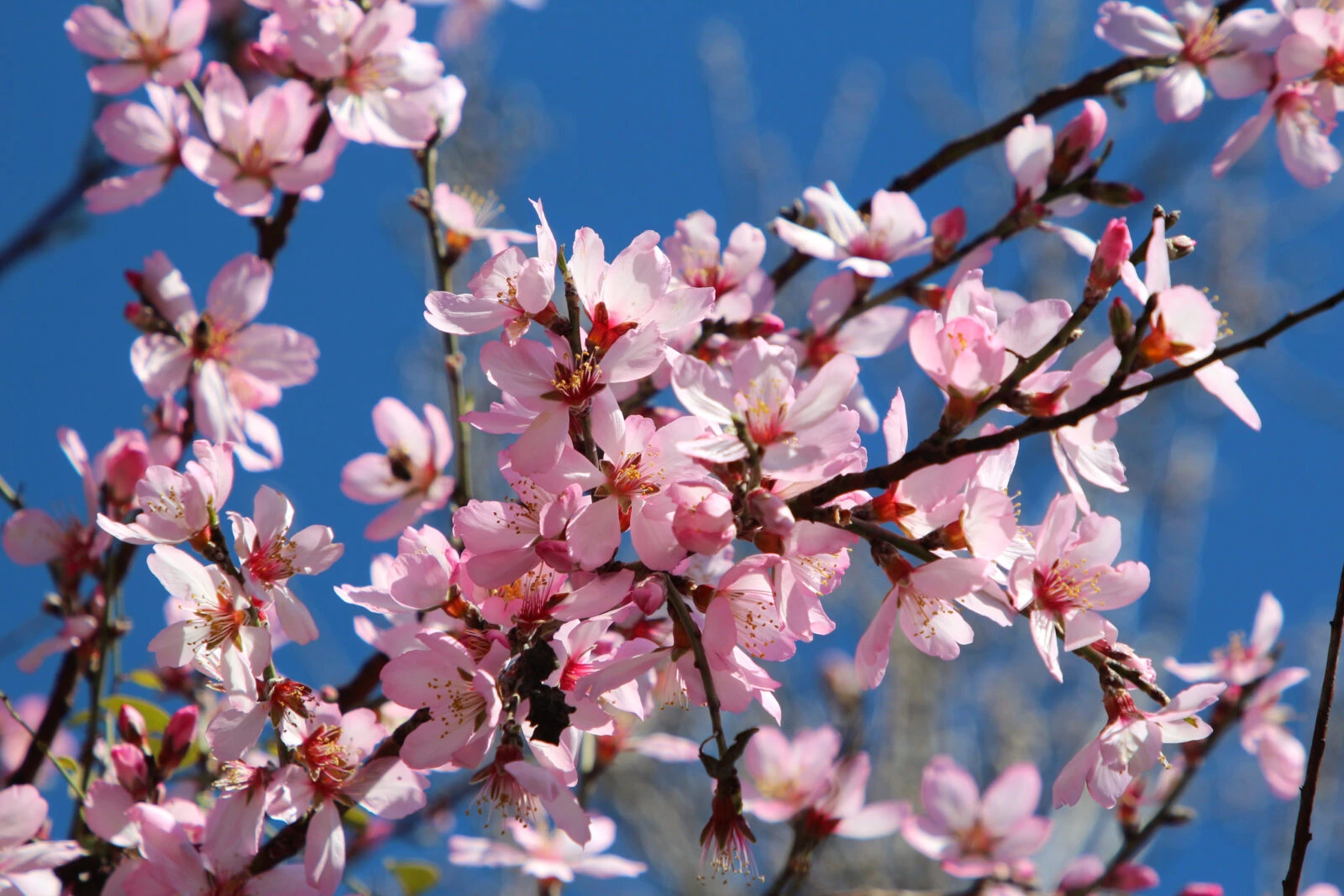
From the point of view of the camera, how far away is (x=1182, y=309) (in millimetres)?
830

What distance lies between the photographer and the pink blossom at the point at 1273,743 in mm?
1835

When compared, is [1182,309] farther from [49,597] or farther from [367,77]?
[49,597]

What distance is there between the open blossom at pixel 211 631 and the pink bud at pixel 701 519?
0.45m

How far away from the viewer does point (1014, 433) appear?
741mm

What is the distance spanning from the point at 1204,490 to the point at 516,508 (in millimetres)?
6720

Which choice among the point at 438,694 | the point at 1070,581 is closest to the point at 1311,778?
the point at 1070,581

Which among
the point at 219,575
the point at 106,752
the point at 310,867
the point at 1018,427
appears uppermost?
the point at 1018,427

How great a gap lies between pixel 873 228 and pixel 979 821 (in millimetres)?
1101

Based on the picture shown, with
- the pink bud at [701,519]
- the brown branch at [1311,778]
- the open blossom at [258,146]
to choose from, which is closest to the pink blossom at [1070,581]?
the brown branch at [1311,778]

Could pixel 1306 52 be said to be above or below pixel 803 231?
above

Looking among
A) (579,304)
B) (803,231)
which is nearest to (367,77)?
(803,231)

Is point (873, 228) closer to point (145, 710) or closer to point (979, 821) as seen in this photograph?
point (979, 821)

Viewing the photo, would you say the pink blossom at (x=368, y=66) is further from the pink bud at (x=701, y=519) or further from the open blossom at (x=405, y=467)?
the pink bud at (x=701, y=519)

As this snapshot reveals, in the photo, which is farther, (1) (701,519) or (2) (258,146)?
(2) (258,146)
